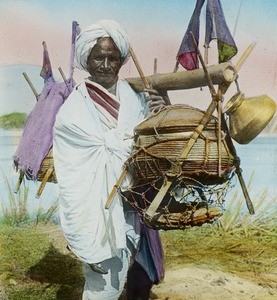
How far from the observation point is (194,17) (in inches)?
163

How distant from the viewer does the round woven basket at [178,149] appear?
3.63 metres

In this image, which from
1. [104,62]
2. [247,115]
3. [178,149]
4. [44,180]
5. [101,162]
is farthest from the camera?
[44,180]

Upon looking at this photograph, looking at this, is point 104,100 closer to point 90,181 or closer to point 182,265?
point 90,181

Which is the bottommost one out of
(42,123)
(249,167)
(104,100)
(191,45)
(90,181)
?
(249,167)

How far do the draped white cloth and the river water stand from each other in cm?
60

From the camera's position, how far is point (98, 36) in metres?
3.98

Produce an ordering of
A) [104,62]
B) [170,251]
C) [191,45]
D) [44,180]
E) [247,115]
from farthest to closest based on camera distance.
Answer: [170,251], [44,180], [191,45], [104,62], [247,115]

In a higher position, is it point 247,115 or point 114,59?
point 114,59

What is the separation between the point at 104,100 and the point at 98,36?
0.34 meters

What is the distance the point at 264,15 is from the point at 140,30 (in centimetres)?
75

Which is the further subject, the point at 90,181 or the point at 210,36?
the point at 210,36

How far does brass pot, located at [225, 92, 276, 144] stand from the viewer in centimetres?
375

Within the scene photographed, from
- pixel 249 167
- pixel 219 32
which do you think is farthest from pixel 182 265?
pixel 219 32

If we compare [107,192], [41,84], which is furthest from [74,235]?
[41,84]
